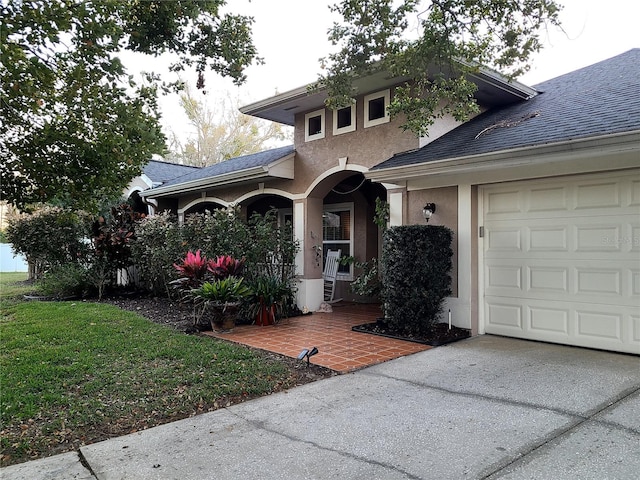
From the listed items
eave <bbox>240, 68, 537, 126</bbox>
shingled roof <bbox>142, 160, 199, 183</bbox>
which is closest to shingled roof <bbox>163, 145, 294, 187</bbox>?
eave <bbox>240, 68, 537, 126</bbox>

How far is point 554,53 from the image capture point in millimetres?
6113

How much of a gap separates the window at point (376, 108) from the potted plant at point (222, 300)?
3683mm

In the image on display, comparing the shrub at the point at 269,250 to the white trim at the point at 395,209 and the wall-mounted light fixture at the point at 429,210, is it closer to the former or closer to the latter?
the white trim at the point at 395,209

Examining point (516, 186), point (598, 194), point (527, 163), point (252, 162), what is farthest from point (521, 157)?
point (252, 162)

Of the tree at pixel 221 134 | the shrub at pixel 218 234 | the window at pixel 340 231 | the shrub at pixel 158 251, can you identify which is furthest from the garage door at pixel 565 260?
the tree at pixel 221 134

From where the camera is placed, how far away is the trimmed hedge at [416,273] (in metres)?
6.25

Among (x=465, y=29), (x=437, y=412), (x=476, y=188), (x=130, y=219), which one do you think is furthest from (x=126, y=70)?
(x=130, y=219)

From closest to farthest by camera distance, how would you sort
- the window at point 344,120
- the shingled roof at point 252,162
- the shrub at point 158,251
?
the window at point 344,120 → the shrub at point 158,251 → the shingled roof at point 252,162

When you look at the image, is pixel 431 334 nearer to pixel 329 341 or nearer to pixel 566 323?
pixel 329 341

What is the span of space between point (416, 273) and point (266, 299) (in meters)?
2.77

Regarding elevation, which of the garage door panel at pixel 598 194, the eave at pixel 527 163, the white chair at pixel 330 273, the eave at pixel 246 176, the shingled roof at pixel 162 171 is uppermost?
the shingled roof at pixel 162 171

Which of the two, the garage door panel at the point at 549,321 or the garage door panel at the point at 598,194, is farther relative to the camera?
the garage door panel at the point at 549,321

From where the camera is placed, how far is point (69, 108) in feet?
→ 12.5

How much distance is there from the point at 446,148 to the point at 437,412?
13.5ft
